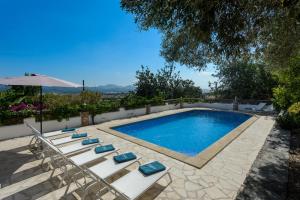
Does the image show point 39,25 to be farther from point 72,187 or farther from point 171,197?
point 171,197

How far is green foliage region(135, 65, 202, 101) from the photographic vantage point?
2052 cm

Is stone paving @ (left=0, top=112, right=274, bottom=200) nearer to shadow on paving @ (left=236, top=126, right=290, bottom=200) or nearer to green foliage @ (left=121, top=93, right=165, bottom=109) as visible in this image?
shadow on paving @ (left=236, top=126, right=290, bottom=200)

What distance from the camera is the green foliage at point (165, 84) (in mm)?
20516

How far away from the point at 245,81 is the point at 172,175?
2023 centimetres

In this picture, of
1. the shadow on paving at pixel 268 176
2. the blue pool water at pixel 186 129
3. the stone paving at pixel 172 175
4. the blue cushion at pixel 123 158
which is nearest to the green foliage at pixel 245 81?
the blue pool water at pixel 186 129

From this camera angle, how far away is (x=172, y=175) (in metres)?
4.67

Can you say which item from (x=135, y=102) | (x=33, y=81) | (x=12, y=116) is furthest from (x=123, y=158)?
(x=135, y=102)

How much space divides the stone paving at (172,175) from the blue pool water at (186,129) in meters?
2.40

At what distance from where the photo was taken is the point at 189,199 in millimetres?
3664

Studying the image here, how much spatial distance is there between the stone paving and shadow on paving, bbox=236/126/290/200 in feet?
0.61

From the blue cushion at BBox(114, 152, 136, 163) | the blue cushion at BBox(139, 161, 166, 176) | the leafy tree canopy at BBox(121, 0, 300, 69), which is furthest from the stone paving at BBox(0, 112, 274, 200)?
the leafy tree canopy at BBox(121, 0, 300, 69)

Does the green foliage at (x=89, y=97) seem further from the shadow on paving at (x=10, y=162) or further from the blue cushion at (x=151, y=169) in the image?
the blue cushion at (x=151, y=169)

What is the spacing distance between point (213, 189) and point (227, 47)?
11.5ft

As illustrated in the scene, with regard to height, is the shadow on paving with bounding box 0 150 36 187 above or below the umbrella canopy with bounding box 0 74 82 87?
below
